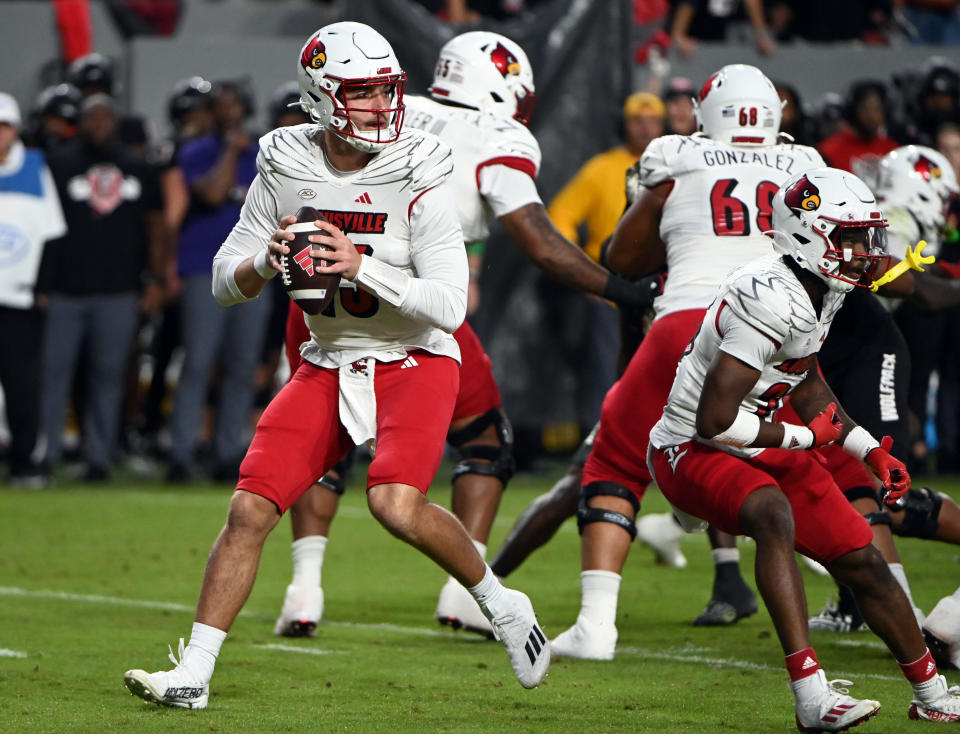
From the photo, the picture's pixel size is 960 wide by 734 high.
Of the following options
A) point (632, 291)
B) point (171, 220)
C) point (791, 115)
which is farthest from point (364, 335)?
point (171, 220)

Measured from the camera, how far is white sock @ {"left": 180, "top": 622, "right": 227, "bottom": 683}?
4625 mm

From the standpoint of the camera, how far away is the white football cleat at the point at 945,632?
5332 millimetres

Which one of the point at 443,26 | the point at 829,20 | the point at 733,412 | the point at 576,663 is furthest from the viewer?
the point at 829,20

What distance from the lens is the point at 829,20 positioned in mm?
15414

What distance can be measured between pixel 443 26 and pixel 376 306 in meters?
6.82

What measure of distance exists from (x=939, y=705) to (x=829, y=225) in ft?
4.41

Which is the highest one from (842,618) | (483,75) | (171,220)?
(483,75)

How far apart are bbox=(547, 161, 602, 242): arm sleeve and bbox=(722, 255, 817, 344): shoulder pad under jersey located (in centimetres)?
624

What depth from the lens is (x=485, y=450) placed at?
6.19m

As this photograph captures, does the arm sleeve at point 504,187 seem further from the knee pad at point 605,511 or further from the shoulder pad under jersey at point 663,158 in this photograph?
the knee pad at point 605,511

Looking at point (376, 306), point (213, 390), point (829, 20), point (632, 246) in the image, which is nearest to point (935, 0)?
point (829, 20)

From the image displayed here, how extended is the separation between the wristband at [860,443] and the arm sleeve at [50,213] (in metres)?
7.20

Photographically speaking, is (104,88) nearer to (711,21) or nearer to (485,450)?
(711,21)

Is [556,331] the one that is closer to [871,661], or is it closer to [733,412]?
[871,661]
